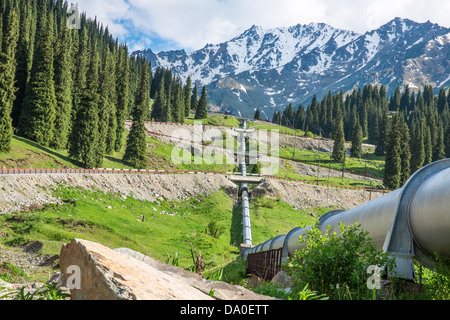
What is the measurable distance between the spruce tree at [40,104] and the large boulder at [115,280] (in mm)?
55785

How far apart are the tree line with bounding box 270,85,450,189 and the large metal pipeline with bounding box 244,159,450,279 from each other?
82.5 m

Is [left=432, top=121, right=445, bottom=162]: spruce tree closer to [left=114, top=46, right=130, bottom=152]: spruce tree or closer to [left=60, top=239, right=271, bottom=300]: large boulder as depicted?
[left=114, top=46, right=130, bottom=152]: spruce tree

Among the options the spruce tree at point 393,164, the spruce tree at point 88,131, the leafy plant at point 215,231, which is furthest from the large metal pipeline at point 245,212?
the spruce tree at point 393,164

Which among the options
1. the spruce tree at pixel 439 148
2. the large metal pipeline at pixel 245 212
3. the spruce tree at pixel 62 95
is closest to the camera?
the large metal pipeline at pixel 245 212

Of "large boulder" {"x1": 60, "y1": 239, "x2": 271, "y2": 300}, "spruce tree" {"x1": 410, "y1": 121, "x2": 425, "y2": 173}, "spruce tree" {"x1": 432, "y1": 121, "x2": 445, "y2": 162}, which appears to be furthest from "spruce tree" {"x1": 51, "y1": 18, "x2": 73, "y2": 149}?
"spruce tree" {"x1": 432, "y1": 121, "x2": 445, "y2": 162}

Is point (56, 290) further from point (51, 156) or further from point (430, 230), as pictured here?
point (51, 156)

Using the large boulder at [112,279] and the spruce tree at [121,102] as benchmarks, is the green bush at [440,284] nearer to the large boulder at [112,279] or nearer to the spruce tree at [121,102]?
the large boulder at [112,279]

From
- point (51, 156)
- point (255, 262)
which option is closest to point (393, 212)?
point (255, 262)

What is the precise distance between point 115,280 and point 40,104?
193 ft

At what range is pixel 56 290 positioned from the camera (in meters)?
6.51

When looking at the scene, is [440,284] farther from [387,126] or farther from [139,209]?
[387,126]

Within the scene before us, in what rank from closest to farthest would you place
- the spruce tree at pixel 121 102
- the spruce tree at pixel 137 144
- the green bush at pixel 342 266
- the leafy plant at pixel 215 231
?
the green bush at pixel 342 266 < the leafy plant at pixel 215 231 < the spruce tree at pixel 137 144 < the spruce tree at pixel 121 102

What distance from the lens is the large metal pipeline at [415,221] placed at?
6.89 m

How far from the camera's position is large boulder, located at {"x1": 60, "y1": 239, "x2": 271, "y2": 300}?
18.1ft
